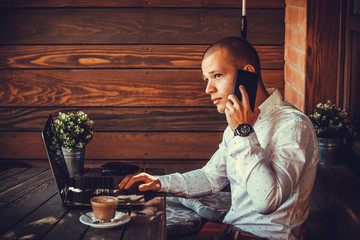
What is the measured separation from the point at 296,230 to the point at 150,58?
5.53ft

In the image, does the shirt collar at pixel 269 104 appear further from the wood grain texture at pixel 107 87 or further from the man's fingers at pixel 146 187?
the wood grain texture at pixel 107 87

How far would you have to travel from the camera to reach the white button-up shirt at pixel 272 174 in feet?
4.76

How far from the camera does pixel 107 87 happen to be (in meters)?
3.04

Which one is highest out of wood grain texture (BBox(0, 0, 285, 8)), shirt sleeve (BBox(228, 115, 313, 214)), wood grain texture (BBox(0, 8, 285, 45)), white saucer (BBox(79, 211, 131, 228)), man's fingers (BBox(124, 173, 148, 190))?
wood grain texture (BBox(0, 0, 285, 8))

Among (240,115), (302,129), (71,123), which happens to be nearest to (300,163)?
(302,129)

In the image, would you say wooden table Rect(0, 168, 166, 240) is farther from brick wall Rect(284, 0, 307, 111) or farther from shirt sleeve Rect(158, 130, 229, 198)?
brick wall Rect(284, 0, 307, 111)

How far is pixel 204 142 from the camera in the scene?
10.1 feet

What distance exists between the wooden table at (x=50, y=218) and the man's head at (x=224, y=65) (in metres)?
0.44

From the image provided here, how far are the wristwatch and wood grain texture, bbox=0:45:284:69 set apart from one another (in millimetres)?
1524

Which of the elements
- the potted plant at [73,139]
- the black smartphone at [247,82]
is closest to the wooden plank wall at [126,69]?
the potted plant at [73,139]

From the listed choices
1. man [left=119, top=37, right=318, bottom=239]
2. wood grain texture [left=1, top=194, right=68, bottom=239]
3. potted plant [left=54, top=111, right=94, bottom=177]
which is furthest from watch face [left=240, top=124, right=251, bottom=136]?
potted plant [left=54, top=111, right=94, bottom=177]

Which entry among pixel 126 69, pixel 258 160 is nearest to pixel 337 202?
pixel 258 160

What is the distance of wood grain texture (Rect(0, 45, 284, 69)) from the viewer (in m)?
3.01

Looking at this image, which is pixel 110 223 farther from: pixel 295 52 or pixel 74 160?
pixel 295 52
